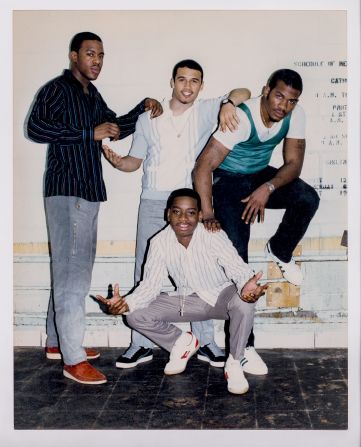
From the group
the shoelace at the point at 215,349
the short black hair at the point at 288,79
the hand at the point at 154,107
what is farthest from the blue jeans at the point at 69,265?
the short black hair at the point at 288,79

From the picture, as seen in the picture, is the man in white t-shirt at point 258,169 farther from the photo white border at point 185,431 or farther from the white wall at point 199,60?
the photo white border at point 185,431

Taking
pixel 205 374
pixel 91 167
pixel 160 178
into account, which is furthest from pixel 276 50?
pixel 205 374

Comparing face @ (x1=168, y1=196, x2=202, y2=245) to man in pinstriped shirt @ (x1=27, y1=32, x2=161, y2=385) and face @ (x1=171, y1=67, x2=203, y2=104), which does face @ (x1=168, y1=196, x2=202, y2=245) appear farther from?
face @ (x1=171, y1=67, x2=203, y2=104)

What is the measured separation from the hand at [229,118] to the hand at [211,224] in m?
0.50

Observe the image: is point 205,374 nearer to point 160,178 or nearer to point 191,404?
point 191,404

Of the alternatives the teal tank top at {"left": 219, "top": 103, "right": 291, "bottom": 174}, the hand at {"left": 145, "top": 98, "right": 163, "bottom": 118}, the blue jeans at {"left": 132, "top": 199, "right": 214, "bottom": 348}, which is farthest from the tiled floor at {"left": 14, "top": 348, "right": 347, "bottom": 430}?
the hand at {"left": 145, "top": 98, "right": 163, "bottom": 118}

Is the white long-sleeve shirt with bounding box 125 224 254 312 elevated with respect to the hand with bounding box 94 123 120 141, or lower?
lower

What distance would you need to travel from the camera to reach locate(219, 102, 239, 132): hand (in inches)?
139

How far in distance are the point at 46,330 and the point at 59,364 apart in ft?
0.79

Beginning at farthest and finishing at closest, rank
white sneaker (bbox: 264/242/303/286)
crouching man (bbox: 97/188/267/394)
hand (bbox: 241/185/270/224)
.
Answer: white sneaker (bbox: 264/242/303/286) → hand (bbox: 241/185/270/224) → crouching man (bbox: 97/188/267/394)

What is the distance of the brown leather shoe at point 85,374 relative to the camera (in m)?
3.48

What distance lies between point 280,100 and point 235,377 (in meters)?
1.49
